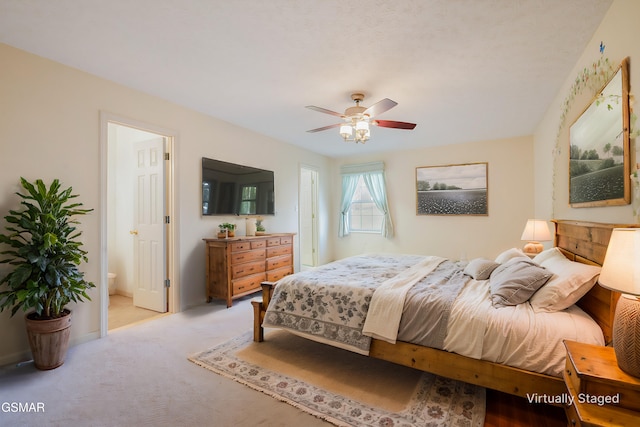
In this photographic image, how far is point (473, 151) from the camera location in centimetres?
533

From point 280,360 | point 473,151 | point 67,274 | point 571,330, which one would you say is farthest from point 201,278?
point 473,151

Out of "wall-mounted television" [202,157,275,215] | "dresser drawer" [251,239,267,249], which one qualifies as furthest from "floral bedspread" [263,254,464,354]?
"wall-mounted television" [202,157,275,215]

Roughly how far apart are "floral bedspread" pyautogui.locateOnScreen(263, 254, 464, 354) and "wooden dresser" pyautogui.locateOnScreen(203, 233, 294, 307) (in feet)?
4.30

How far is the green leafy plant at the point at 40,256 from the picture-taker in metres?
2.15

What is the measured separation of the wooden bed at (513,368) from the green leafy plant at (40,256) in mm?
2491

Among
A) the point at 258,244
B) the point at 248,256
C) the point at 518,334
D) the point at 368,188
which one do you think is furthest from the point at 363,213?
the point at 518,334

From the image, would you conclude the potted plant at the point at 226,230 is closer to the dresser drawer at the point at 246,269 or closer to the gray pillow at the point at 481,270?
the dresser drawer at the point at 246,269

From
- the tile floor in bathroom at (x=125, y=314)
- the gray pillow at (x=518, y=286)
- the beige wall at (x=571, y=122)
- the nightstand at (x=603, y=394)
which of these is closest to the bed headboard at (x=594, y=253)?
the beige wall at (x=571, y=122)

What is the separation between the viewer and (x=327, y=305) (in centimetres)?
237

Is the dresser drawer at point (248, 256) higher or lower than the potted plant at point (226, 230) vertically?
lower

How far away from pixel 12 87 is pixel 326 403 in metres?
3.44

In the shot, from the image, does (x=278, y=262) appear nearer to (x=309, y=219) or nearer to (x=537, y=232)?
(x=309, y=219)

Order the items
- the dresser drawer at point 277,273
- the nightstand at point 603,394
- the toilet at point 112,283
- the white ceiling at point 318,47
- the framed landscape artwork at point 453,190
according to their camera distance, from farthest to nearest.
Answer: the framed landscape artwork at point 453,190, the dresser drawer at point 277,273, the toilet at point 112,283, the white ceiling at point 318,47, the nightstand at point 603,394

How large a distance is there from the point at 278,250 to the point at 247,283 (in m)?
0.80
